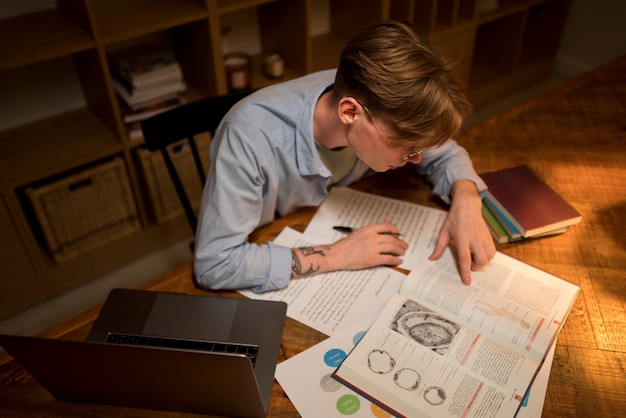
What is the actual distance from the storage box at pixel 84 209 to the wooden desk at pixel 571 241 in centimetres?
107

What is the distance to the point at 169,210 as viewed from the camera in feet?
7.49

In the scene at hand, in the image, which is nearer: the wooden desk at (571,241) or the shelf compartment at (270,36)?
the wooden desk at (571,241)

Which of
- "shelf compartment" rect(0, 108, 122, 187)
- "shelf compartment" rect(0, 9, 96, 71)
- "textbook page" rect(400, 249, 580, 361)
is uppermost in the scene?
"shelf compartment" rect(0, 9, 96, 71)

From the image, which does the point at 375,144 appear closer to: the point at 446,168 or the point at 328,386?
the point at 446,168

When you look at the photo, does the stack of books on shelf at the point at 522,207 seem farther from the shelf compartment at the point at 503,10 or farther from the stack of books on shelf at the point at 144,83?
the shelf compartment at the point at 503,10

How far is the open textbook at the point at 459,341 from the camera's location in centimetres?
87

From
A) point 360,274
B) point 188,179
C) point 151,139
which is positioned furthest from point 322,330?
point 188,179

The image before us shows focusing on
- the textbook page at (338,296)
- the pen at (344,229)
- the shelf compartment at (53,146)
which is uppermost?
the pen at (344,229)

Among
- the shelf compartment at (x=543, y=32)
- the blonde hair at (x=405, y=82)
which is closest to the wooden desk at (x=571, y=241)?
the blonde hair at (x=405, y=82)

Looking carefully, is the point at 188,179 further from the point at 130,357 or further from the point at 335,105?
the point at 130,357

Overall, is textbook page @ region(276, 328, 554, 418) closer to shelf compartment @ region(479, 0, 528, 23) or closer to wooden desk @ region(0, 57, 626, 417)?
wooden desk @ region(0, 57, 626, 417)

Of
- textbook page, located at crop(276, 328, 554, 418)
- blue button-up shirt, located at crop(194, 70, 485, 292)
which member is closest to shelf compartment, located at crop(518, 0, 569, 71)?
blue button-up shirt, located at crop(194, 70, 485, 292)

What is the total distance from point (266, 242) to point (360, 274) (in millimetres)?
216

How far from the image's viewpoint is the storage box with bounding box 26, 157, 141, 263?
6.41ft
